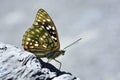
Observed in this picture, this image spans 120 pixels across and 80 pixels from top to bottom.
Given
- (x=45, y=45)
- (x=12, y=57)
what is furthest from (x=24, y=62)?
(x=45, y=45)

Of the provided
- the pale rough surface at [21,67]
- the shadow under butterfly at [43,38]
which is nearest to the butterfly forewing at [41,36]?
the shadow under butterfly at [43,38]

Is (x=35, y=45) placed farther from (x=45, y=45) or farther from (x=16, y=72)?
(x=16, y=72)

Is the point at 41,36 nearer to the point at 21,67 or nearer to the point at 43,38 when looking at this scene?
the point at 43,38

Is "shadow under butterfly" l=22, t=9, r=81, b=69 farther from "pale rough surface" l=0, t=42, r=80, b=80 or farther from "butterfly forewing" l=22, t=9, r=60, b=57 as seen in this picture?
"pale rough surface" l=0, t=42, r=80, b=80

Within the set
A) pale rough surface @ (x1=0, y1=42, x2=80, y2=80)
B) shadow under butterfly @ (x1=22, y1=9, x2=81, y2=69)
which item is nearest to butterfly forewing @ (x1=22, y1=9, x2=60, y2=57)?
shadow under butterfly @ (x1=22, y1=9, x2=81, y2=69)

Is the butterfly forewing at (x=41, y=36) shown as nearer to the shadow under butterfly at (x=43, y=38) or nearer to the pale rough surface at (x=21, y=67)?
the shadow under butterfly at (x=43, y=38)

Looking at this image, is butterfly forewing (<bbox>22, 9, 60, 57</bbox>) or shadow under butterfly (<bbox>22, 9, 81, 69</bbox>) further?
butterfly forewing (<bbox>22, 9, 60, 57</bbox>)

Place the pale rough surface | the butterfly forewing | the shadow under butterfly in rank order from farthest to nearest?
the butterfly forewing → the shadow under butterfly → the pale rough surface
